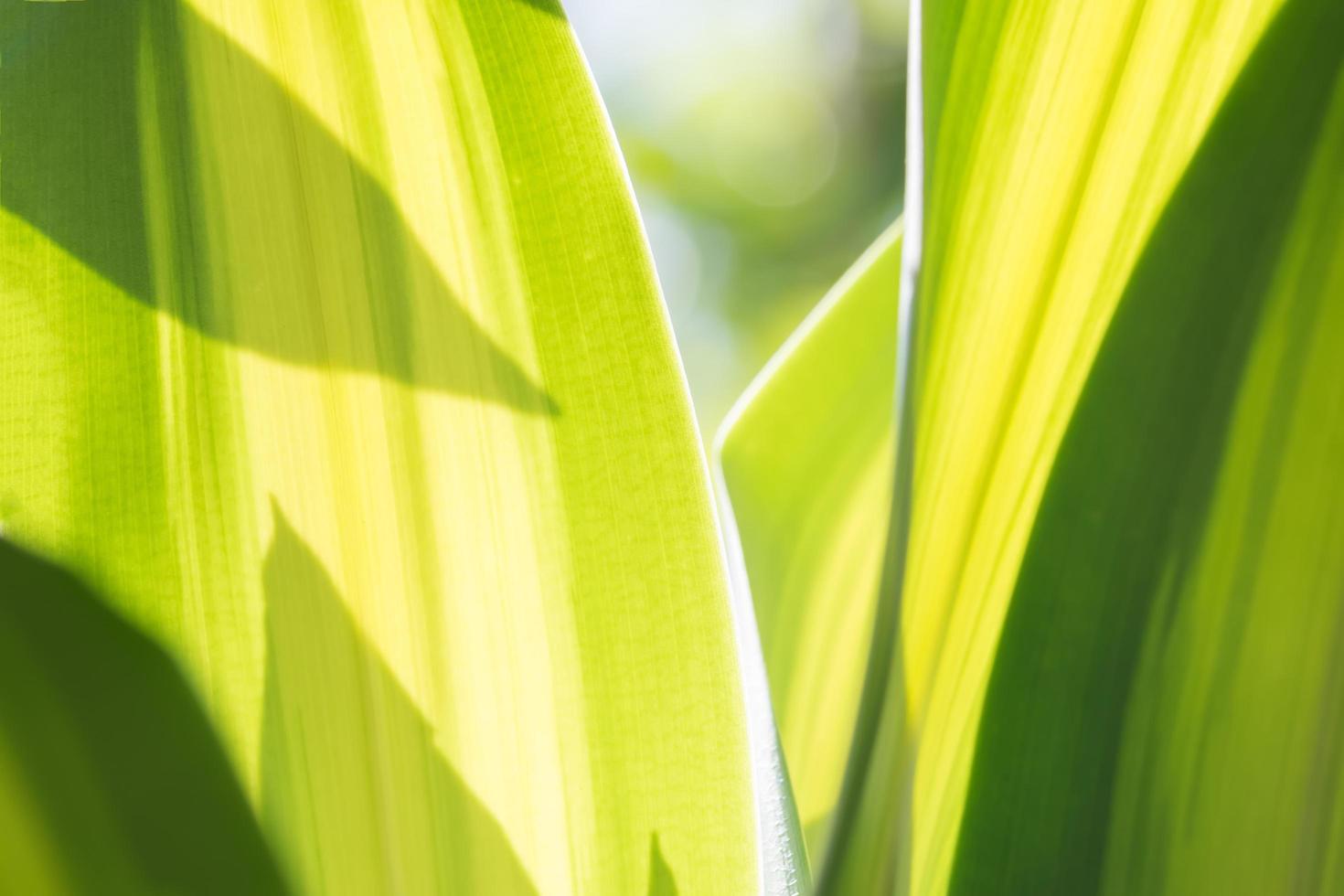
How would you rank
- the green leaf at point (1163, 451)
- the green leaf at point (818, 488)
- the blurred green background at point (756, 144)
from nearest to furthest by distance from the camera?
the green leaf at point (1163, 451)
the green leaf at point (818, 488)
the blurred green background at point (756, 144)

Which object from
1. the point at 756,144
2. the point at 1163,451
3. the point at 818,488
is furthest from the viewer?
the point at 756,144

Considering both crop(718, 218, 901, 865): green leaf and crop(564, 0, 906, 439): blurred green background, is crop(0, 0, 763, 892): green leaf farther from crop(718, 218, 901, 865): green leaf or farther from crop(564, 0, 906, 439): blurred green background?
crop(564, 0, 906, 439): blurred green background

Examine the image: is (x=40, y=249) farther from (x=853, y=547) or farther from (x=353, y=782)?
(x=853, y=547)

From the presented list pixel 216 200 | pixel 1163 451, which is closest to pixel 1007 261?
pixel 1163 451

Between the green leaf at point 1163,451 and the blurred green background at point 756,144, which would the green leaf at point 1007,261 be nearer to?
the green leaf at point 1163,451

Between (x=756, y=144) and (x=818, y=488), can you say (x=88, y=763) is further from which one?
(x=756, y=144)

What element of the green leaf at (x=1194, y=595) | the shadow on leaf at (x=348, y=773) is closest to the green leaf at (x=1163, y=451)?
the green leaf at (x=1194, y=595)
